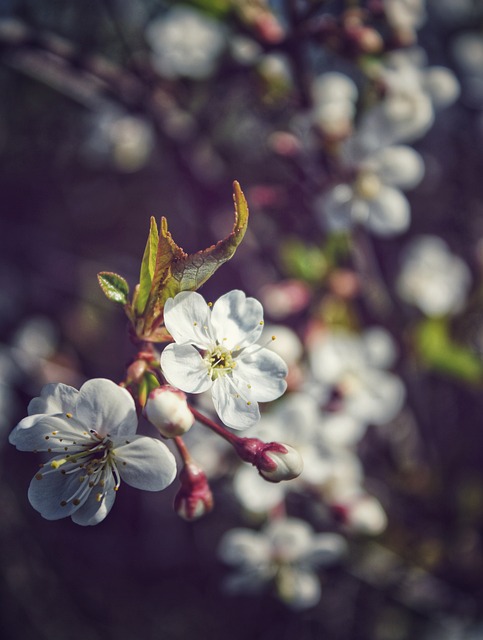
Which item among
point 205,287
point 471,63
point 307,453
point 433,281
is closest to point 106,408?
point 307,453

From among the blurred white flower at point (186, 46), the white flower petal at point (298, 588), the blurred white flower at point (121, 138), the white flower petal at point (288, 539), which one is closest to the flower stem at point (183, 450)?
the white flower petal at point (288, 539)

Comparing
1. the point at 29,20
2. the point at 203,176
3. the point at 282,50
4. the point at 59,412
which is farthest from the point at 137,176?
the point at 59,412

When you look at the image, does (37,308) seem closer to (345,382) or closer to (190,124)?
(190,124)

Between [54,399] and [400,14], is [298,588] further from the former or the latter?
[400,14]

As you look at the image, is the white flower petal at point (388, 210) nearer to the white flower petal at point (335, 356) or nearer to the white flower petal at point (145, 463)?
the white flower petal at point (335, 356)

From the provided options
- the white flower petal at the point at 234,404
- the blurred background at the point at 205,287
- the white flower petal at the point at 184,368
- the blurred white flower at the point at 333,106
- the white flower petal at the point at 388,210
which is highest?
the blurred white flower at the point at 333,106
